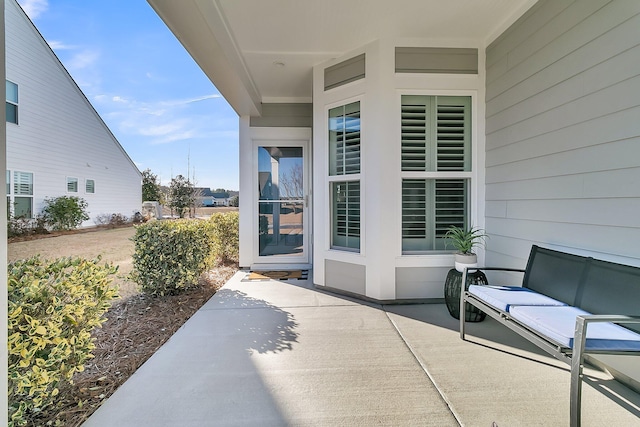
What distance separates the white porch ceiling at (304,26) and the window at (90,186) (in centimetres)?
969

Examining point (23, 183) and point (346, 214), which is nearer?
point (346, 214)

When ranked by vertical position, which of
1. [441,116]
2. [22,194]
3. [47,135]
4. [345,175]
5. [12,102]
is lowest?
[22,194]

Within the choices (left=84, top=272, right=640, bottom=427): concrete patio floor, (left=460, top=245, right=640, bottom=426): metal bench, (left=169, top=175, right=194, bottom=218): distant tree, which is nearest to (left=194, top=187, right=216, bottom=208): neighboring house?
(left=169, top=175, right=194, bottom=218): distant tree

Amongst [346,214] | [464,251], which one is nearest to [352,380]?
[464,251]

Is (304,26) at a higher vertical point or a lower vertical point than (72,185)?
higher

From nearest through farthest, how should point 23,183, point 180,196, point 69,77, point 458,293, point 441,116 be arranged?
point 458,293 < point 441,116 < point 23,183 < point 69,77 < point 180,196

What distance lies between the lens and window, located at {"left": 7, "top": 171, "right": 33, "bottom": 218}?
24.7 feet

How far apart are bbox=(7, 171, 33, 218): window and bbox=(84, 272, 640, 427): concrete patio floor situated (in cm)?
829

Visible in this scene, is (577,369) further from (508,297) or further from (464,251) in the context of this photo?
(464,251)

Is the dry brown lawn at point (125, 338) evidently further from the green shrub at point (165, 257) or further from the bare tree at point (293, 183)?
the bare tree at point (293, 183)

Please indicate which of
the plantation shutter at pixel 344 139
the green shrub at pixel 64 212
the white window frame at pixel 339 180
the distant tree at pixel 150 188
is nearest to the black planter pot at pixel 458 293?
the white window frame at pixel 339 180

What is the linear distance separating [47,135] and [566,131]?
12.5 m

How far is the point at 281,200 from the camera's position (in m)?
5.34

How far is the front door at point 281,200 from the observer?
5.29 meters
